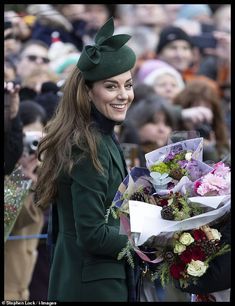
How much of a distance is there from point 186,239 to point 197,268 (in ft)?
0.46

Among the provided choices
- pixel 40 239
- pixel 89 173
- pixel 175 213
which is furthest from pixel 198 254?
pixel 40 239

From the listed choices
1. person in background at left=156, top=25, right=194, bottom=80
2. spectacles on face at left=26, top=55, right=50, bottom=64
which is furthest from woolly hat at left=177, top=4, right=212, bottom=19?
spectacles on face at left=26, top=55, right=50, bottom=64

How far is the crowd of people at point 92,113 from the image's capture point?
13.1ft

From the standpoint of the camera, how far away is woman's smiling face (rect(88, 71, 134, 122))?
4.12 metres

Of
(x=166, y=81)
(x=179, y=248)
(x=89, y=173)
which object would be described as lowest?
(x=179, y=248)

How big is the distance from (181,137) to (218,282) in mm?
944

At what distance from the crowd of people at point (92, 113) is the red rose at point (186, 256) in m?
0.35

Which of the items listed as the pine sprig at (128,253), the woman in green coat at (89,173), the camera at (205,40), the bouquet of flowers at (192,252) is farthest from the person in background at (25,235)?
the camera at (205,40)

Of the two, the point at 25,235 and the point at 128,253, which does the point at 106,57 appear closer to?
the point at 128,253

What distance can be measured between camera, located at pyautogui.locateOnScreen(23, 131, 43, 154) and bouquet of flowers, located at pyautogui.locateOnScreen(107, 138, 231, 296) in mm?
2528

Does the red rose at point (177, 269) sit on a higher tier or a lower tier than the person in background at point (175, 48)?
lower

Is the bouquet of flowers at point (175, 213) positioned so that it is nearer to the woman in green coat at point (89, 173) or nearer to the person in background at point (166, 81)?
the woman in green coat at point (89, 173)

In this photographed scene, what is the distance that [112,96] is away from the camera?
4121 millimetres

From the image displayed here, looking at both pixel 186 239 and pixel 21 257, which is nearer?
pixel 186 239
